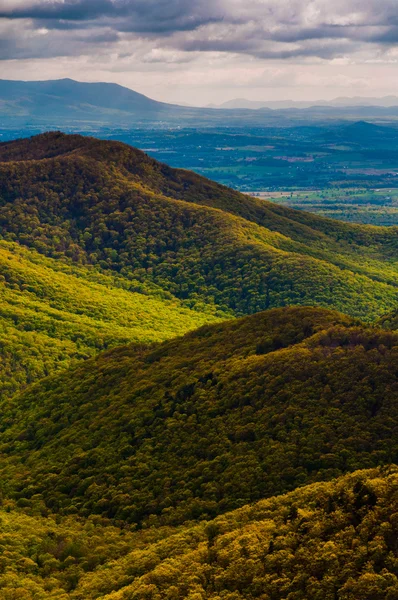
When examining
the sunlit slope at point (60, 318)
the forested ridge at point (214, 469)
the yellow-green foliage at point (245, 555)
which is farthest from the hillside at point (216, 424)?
the sunlit slope at point (60, 318)

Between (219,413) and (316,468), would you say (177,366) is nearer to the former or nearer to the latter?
(219,413)

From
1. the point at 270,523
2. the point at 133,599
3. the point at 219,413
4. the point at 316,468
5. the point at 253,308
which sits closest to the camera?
the point at 133,599

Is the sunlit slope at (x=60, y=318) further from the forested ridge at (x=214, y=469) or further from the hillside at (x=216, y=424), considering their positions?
the hillside at (x=216, y=424)

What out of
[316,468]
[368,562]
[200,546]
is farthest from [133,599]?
[316,468]

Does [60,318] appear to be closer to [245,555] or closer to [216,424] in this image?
[216,424]

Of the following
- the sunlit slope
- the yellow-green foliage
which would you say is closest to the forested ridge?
the yellow-green foliage

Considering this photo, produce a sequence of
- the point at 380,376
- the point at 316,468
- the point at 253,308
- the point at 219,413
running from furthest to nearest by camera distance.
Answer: the point at 253,308, the point at 219,413, the point at 380,376, the point at 316,468
